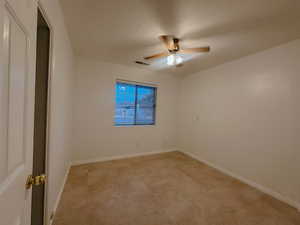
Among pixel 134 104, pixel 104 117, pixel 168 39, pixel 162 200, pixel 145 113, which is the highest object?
pixel 168 39

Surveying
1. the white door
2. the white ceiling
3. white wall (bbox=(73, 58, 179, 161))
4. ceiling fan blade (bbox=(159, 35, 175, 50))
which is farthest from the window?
the white door

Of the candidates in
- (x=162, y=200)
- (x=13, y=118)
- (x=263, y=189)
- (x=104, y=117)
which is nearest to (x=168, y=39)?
(x=13, y=118)

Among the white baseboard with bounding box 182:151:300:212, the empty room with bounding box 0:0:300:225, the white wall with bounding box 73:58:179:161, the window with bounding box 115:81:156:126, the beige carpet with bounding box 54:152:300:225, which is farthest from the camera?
the window with bounding box 115:81:156:126

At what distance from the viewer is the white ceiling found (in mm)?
1436

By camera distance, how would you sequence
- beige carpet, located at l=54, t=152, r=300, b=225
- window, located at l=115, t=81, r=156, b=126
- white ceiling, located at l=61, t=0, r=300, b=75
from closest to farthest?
white ceiling, located at l=61, t=0, r=300, b=75 < beige carpet, located at l=54, t=152, r=300, b=225 < window, located at l=115, t=81, r=156, b=126

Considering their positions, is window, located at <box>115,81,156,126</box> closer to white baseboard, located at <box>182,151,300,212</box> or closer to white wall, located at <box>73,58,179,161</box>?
white wall, located at <box>73,58,179,161</box>

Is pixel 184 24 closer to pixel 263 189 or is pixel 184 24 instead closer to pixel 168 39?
pixel 168 39

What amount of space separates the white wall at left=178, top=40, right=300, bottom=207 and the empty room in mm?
18

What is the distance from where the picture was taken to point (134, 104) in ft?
12.0

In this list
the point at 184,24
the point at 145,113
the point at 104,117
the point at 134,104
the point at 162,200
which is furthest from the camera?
the point at 145,113

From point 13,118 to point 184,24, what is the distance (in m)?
1.94

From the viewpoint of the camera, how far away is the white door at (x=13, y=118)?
0.47 metres

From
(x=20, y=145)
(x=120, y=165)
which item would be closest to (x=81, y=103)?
(x=120, y=165)

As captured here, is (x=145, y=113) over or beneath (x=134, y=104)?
beneath
